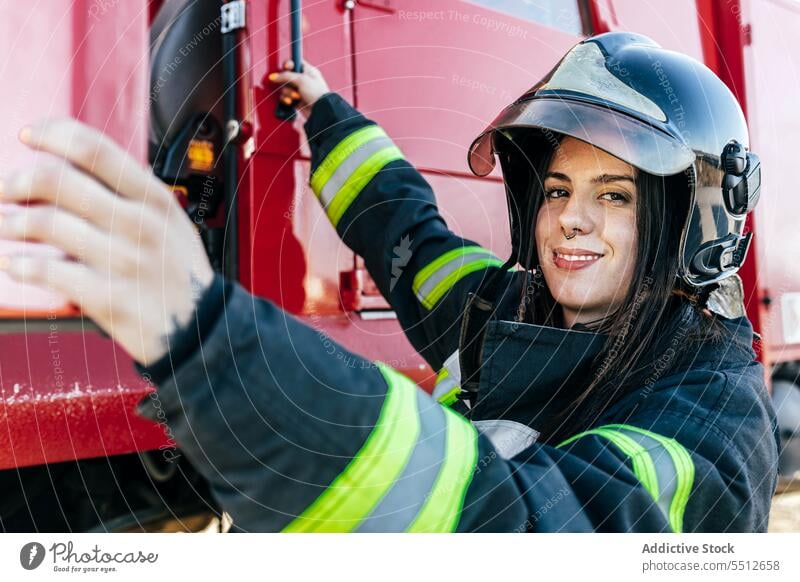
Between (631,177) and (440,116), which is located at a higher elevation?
(440,116)

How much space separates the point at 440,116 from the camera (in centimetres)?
171

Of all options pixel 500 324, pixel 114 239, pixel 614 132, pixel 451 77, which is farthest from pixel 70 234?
pixel 451 77

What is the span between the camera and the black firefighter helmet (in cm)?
124

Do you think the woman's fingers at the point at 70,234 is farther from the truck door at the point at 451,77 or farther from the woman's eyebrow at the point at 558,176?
the truck door at the point at 451,77

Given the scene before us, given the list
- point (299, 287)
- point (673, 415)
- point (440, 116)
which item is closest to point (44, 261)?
point (673, 415)

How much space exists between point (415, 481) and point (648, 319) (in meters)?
0.70

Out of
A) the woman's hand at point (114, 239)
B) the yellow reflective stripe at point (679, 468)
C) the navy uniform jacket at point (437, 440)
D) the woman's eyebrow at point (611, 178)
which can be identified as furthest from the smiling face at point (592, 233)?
the woman's hand at point (114, 239)

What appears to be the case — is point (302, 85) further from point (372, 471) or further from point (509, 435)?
point (372, 471)

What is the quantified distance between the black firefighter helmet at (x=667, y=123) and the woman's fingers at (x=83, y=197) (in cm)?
88

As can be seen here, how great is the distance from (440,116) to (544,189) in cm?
→ 40

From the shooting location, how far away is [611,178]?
1.29 meters

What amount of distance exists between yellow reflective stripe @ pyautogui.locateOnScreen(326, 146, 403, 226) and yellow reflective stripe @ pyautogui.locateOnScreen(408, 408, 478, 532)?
2.94ft
